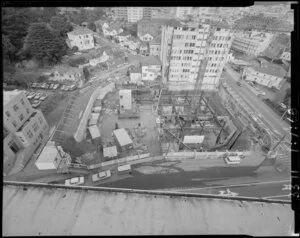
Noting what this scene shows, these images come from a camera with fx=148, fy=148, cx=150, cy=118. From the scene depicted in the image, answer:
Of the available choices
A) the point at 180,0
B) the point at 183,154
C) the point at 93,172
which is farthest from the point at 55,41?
the point at 180,0

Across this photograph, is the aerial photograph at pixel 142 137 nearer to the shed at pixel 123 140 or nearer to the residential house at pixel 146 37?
the shed at pixel 123 140

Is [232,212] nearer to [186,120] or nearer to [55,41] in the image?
[186,120]

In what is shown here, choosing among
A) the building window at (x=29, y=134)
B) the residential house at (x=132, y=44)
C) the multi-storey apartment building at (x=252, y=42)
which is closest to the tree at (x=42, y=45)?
the building window at (x=29, y=134)

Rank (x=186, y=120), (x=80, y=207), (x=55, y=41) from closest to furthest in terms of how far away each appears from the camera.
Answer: (x=80, y=207) < (x=186, y=120) < (x=55, y=41)

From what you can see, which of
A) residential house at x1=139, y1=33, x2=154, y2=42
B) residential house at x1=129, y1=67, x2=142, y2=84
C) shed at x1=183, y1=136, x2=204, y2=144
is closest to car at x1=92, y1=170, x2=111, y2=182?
shed at x1=183, y1=136, x2=204, y2=144

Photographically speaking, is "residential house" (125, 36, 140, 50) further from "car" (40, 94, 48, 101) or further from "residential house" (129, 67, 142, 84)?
"car" (40, 94, 48, 101)

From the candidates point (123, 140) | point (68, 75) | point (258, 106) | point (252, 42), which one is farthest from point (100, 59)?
point (252, 42)
